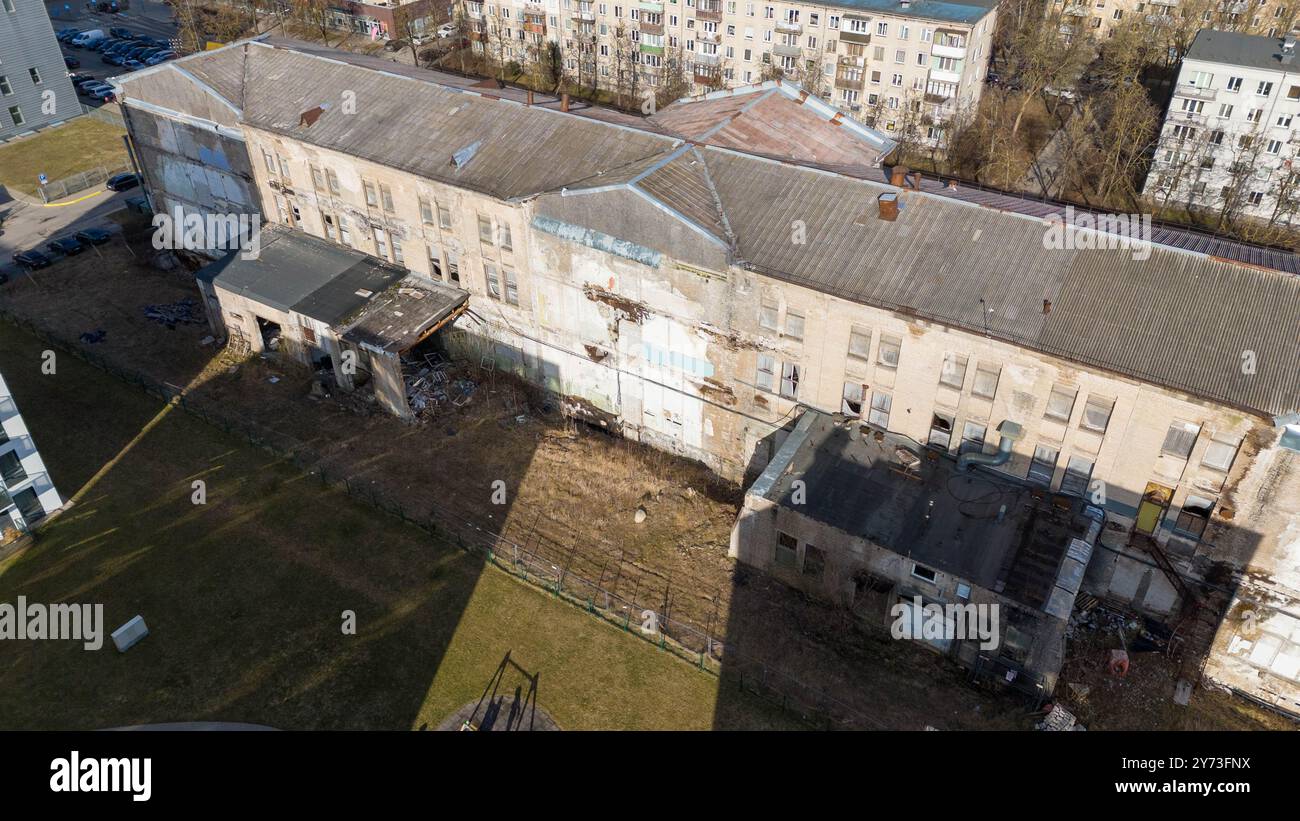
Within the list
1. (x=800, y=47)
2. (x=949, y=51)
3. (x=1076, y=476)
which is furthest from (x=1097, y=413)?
(x=800, y=47)

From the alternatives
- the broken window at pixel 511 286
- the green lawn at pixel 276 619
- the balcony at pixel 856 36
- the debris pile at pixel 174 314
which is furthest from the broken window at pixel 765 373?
the balcony at pixel 856 36

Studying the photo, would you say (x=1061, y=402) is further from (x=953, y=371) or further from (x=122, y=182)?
(x=122, y=182)

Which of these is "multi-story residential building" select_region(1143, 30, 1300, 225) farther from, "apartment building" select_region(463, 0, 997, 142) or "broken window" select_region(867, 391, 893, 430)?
"broken window" select_region(867, 391, 893, 430)

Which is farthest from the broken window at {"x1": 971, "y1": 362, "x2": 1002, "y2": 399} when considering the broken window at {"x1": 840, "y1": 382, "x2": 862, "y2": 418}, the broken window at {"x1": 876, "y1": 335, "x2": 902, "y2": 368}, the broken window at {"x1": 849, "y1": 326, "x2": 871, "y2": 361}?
the broken window at {"x1": 840, "y1": 382, "x2": 862, "y2": 418}

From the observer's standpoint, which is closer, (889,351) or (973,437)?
(973,437)

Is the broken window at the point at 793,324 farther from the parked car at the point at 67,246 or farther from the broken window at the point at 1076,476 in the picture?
the parked car at the point at 67,246

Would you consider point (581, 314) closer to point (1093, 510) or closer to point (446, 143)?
point (446, 143)
